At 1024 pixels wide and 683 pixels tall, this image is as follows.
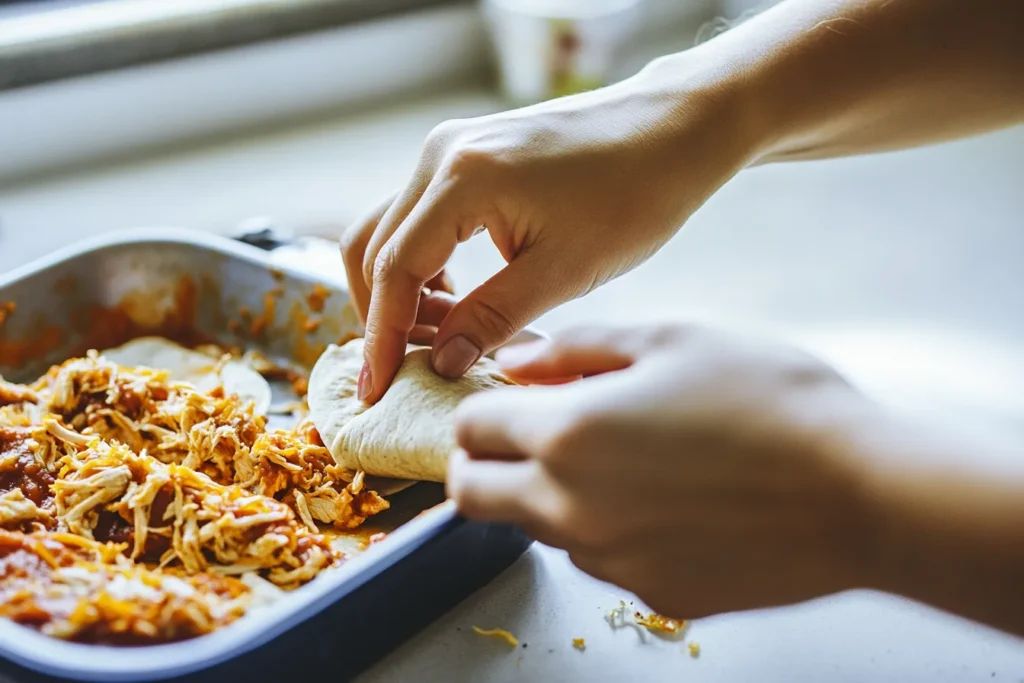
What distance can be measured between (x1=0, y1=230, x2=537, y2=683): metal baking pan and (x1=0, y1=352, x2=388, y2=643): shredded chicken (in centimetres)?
4

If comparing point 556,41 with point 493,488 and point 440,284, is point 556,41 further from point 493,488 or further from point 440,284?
point 493,488

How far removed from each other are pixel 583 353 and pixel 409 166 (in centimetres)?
120

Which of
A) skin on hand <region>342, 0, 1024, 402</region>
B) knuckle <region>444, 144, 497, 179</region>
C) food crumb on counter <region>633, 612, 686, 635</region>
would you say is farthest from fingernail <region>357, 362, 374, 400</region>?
food crumb on counter <region>633, 612, 686, 635</region>

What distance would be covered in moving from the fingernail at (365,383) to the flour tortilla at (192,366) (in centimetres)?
20

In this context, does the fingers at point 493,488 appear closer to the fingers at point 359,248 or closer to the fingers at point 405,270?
the fingers at point 405,270

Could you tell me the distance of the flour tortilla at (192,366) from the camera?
1265 millimetres

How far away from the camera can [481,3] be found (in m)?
2.10

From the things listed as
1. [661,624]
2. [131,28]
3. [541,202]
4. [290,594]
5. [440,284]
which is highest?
[131,28]

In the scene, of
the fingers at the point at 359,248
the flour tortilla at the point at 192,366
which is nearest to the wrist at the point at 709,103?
the fingers at the point at 359,248

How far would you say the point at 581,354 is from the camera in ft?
2.60

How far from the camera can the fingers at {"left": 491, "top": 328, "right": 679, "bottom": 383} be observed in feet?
2.45

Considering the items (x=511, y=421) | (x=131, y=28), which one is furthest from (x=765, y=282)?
(x=131, y=28)

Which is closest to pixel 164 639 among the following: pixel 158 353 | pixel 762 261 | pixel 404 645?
pixel 404 645

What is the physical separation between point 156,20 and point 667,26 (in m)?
1.18
